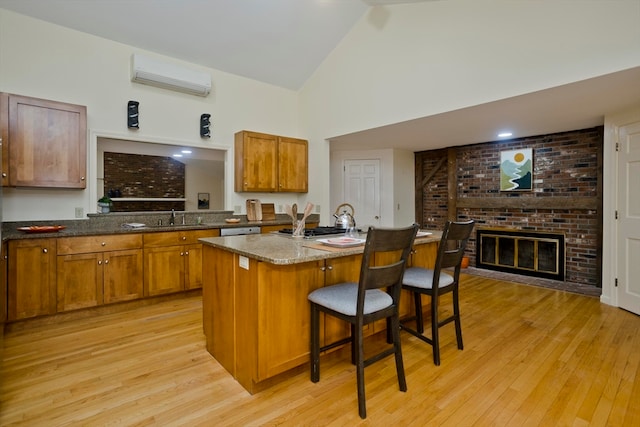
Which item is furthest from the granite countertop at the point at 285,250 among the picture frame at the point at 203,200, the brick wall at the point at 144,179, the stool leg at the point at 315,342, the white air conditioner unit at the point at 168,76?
the picture frame at the point at 203,200

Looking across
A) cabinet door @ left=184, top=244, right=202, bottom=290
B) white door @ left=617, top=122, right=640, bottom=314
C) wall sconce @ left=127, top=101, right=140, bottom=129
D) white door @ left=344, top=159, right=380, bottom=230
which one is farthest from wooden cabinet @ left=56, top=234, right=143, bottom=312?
white door @ left=617, top=122, right=640, bottom=314

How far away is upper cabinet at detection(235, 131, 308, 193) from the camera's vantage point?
4645mm

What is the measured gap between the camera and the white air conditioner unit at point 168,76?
383 centimetres

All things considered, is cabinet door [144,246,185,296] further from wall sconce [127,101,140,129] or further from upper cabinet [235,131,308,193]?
wall sconce [127,101,140,129]

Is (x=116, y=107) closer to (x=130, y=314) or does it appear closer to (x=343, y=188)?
(x=130, y=314)

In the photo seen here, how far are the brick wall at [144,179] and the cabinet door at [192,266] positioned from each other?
3.36 m

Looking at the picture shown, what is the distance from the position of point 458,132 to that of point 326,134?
196 cm

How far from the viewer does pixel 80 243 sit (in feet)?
10.3

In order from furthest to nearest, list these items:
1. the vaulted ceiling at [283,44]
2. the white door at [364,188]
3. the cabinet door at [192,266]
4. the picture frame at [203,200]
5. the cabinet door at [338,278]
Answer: the picture frame at [203,200] → the white door at [364,188] → the cabinet door at [192,266] → the vaulted ceiling at [283,44] → the cabinet door at [338,278]

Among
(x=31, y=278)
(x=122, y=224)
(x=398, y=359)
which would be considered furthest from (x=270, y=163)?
(x=398, y=359)

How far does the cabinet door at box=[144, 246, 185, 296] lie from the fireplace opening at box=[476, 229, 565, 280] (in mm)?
4774

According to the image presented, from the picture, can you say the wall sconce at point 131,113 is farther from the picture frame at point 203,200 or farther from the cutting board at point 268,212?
the picture frame at point 203,200

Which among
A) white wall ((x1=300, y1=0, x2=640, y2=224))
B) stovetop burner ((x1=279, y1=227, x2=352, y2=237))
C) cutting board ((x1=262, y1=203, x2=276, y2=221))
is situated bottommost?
stovetop burner ((x1=279, y1=227, x2=352, y2=237))

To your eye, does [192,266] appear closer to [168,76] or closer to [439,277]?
[168,76]
